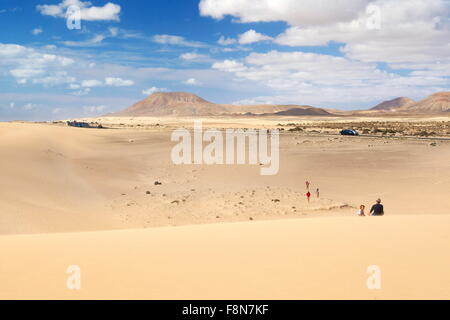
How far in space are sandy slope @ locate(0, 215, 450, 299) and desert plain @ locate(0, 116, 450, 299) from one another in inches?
1.1

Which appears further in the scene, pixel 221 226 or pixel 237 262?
pixel 221 226

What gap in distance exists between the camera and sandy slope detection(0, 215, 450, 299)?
20.3 feet

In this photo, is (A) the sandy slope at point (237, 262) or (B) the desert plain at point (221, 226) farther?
(B) the desert plain at point (221, 226)

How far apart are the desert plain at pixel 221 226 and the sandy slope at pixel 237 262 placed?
0.03m

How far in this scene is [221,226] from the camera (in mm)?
11148

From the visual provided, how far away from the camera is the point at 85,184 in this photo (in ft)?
85.9

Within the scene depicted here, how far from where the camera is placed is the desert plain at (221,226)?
647cm

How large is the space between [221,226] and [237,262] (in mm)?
3646

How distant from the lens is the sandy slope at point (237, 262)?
→ 20.3 ft

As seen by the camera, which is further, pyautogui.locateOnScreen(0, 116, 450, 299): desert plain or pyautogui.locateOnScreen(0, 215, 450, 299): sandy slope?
pyautogui.locateOnScreen(0, 116, 450, 299): desert plain

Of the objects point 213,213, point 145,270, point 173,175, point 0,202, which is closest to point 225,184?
point 173,175

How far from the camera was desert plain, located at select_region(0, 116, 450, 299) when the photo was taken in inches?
255

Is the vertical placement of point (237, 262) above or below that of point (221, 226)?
below
